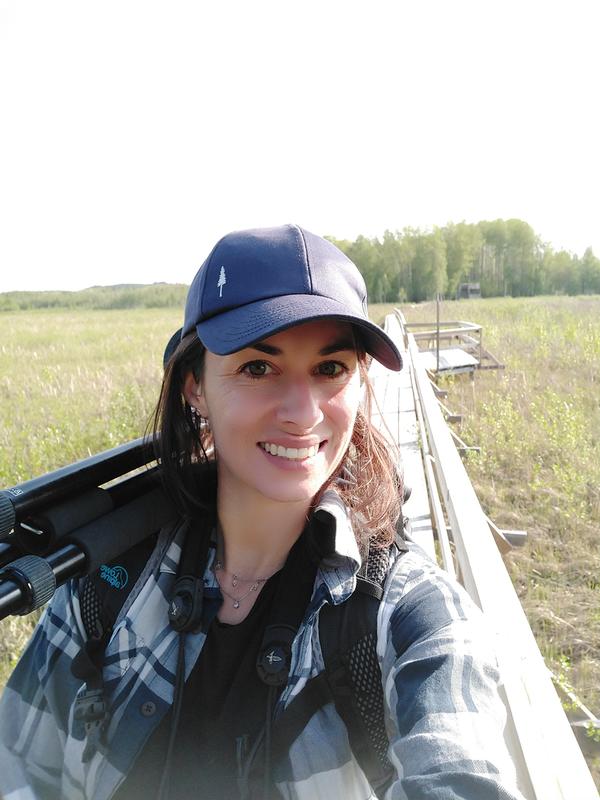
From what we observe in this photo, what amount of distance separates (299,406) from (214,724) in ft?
2.33

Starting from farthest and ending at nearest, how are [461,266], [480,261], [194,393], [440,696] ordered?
[480,261] → [461,266] → [194,393] → [440,696]

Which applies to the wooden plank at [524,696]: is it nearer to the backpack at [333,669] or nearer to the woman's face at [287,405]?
the backpack at [333,669]

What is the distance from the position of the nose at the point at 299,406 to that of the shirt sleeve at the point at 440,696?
384mm

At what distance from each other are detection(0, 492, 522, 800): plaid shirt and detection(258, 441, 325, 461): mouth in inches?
5.3

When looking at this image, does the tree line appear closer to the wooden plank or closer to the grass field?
the grass field

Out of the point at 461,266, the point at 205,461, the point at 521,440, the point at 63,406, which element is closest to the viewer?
the point at 205,461

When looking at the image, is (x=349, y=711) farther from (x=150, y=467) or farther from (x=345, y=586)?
(x=150, y=467)

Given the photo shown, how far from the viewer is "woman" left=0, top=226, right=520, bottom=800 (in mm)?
1247

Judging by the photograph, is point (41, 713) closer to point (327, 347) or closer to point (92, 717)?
point (92, 717)

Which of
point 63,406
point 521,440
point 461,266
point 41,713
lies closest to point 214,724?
point 41,713

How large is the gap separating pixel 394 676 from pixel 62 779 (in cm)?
93

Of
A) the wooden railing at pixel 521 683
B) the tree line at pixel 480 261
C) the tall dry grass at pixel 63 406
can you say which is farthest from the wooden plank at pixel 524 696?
the tree line at pixel 480 261

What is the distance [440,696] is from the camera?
1.06 meters

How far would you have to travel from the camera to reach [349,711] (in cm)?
122
